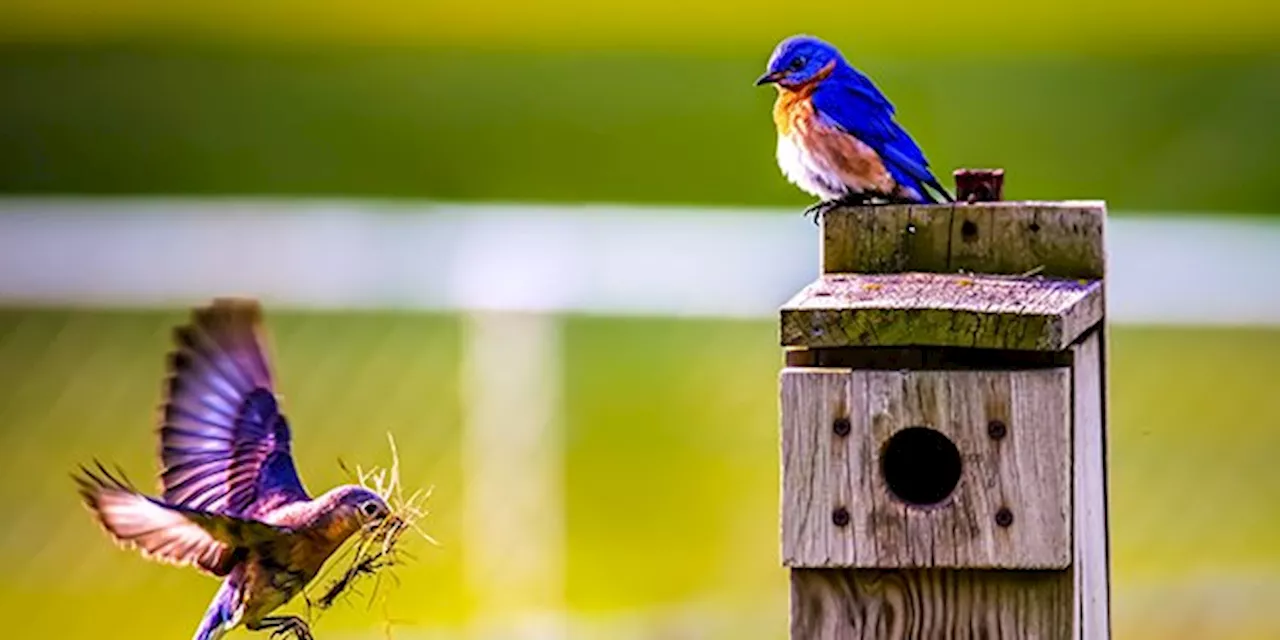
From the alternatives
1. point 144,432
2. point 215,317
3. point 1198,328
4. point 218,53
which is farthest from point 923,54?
point 215,317

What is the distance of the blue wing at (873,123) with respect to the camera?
3.40 metres

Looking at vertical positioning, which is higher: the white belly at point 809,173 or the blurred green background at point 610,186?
the blurred green background at point 610,186

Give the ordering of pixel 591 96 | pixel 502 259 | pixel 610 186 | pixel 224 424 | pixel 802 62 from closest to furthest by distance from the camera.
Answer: pixel 224 424
pixel 802 62
pixel 502 259
pixel 610 186
pixel 591 96

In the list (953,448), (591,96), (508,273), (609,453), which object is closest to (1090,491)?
(953,448)

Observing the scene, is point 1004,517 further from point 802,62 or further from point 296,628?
point 802,62

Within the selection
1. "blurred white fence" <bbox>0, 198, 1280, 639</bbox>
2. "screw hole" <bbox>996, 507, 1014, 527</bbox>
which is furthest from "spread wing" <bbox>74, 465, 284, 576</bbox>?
"blurred white fence" <bbox>0, 198, 1280, 639</bbox>

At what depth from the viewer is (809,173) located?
3.54m

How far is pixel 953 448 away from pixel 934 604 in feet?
0.64

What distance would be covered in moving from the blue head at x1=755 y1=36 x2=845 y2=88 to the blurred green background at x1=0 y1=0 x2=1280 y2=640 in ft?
12.2

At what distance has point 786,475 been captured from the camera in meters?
2.82

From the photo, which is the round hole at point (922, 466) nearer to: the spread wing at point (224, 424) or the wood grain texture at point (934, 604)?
the wood grain texture at point (934, 604)

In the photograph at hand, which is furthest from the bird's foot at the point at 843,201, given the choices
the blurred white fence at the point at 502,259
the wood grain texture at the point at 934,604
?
the blurred white fence at the point at 502,259

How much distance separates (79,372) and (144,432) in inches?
32.6

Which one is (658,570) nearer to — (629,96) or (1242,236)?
(1242,236)
